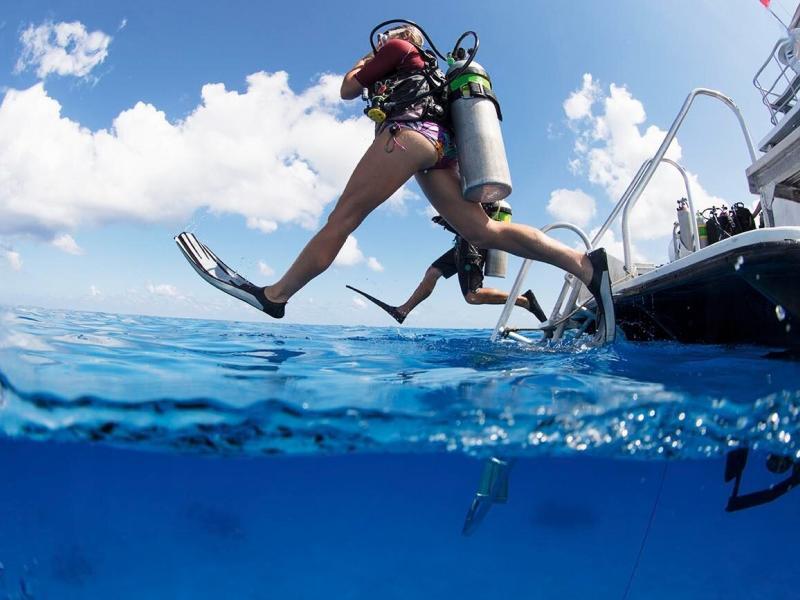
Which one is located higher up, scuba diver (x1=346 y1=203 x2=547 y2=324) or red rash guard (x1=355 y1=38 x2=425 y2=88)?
red rash guard (x1=355 y1=38 x2=425 y2=88)

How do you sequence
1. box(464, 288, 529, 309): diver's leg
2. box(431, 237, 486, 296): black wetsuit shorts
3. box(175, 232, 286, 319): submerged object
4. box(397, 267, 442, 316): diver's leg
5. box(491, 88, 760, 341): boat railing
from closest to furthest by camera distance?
box(175, 232, 286, 319): submerged object < box(491, 88, 760, 341): boat railing < box(431, 237, 486, 296): black wetsuit shorts < box(464, 288, 529, 309): diver's leg < box(397, 267, 442, 316): diver's leg

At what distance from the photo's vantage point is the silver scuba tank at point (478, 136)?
8.80 ft

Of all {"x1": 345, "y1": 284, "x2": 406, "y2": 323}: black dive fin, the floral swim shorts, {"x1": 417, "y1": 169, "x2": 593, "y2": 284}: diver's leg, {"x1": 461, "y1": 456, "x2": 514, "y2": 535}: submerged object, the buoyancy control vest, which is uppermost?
the buoyancy control vest

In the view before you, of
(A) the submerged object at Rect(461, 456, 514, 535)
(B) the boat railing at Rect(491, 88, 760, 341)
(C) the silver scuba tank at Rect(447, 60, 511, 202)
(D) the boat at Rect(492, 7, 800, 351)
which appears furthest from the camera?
(B) the boat railing at Rect(491, 88, 760, 341)

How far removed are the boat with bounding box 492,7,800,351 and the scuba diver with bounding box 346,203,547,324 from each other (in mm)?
768

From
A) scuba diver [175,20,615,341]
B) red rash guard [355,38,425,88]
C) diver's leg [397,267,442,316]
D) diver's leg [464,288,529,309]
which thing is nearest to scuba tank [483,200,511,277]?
diver's leg [464,288,529,309]

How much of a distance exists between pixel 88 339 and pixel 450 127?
3019 mm

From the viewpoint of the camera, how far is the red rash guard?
9.12 feet

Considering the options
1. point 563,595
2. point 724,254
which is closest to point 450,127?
point 724,254

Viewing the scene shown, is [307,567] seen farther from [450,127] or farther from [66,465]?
[450,127]

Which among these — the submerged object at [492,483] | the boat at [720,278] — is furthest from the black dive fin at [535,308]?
the submerged object at [492,483]

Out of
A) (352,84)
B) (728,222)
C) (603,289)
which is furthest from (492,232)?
(728,222)

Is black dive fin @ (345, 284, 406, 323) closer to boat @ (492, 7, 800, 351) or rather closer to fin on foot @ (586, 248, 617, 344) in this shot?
boat @ (492, 7, 800, 351)

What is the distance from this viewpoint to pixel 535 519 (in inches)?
201
